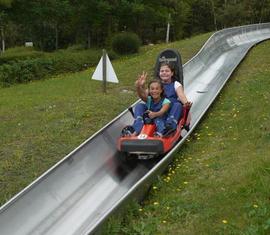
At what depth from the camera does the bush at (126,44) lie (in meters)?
23.9

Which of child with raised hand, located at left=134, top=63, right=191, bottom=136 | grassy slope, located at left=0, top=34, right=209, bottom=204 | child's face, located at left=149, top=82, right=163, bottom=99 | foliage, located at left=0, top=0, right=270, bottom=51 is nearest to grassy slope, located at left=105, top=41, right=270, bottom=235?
child with raised hand, located at left=134, top=63, right=191, bottom=136

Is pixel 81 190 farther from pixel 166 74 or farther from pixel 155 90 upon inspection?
pixel 166 74

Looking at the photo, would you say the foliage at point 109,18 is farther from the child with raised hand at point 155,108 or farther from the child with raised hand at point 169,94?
the child with raised hand at point 155,108

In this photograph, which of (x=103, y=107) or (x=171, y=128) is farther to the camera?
(x=103, y=107)

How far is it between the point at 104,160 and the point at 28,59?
43.9ft

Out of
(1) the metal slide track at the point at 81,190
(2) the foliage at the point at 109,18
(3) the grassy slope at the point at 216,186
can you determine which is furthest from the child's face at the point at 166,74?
(2) the foliage at the point at 109,18

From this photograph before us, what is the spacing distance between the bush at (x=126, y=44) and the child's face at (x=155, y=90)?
16.9 metres

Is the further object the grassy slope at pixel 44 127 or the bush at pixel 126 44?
the bush at pixel 126 44

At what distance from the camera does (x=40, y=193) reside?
17.7 feet

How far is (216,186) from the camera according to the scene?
221 inches

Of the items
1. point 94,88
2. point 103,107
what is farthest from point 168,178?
point 94,88

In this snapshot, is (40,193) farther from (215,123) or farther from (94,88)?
(94,88)

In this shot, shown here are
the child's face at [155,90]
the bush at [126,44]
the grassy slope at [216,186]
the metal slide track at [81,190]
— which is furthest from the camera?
the bush at [126,44]

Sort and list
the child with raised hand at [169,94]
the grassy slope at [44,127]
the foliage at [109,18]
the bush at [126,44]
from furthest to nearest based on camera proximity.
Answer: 1. the bush at [126,44]
2. the foliage at [109,18]
3. the child with raised hand at [169,94]
4. the grassy slope at [44,127]
